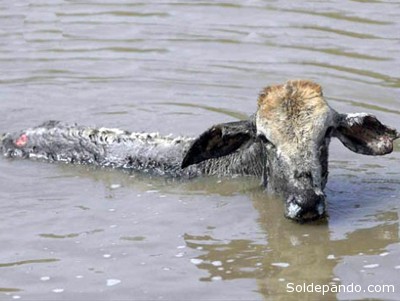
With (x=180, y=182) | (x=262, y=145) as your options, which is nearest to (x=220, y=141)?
(x=262, y=145)

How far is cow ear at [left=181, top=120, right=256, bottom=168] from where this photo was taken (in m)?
9.79

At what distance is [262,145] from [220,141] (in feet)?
1.12

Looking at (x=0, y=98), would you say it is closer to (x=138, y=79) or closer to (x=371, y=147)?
(x=138, y=79)

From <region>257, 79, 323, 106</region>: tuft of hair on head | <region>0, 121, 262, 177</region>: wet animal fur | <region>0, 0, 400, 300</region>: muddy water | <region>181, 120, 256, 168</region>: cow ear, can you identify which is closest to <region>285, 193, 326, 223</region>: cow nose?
<region>0, 0, 400, 300</region>: muddy water

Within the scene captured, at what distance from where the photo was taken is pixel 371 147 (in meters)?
9.81

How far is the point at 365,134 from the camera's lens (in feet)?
32.2

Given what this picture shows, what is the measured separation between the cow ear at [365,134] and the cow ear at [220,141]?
72 cm

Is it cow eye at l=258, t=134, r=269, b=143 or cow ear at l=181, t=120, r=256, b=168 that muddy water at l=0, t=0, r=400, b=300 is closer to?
cow ear at l=181, t=120, r=256, b=168

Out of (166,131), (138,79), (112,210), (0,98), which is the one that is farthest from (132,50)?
(112,210)

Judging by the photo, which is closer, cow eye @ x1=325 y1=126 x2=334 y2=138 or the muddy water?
the muddy water

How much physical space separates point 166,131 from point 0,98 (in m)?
2.20

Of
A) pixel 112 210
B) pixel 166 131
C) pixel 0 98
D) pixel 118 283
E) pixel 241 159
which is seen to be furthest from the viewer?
pixel 0 98

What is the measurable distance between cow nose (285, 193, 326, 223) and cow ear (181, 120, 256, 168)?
1016 millimetres

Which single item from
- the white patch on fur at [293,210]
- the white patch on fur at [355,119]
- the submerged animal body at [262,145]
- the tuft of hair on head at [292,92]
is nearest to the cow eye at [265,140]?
the submerged animal body at [262,145]
